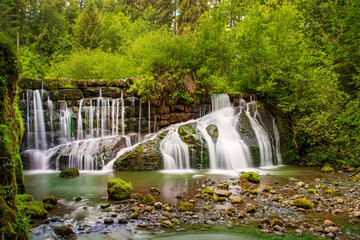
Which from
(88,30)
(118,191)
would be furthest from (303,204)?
(88,30)

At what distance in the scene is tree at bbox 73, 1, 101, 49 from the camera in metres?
28.1

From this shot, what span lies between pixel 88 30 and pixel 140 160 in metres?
23.3

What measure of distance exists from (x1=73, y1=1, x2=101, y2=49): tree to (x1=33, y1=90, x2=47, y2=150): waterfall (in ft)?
50.7

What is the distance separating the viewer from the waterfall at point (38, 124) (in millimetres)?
13367

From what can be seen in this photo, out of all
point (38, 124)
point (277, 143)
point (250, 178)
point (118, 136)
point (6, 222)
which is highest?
point (38, 124)

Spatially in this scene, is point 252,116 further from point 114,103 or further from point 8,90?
point 8,90

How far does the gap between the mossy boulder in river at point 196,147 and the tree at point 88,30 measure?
2098 cm

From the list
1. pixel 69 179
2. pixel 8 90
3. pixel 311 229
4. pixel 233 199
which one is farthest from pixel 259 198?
pixel 69 179

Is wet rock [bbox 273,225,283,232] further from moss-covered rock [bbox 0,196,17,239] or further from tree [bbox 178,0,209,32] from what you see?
tree [bbox 178,0,209,32]

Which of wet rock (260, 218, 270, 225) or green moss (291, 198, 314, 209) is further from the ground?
green moss (291, 198, 314, 209)

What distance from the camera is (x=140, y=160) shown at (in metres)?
11.6

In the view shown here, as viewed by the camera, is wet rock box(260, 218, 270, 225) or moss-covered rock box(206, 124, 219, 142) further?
moss-covered rock box(206, 124, 219, 142)

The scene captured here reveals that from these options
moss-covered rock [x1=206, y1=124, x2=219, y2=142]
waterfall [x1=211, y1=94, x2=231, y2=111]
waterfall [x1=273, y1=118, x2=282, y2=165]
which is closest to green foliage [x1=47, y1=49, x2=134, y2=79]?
waterfall [x1=211, y1=94, x2=231, y2=111]

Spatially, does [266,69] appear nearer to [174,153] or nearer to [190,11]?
[174,153]
